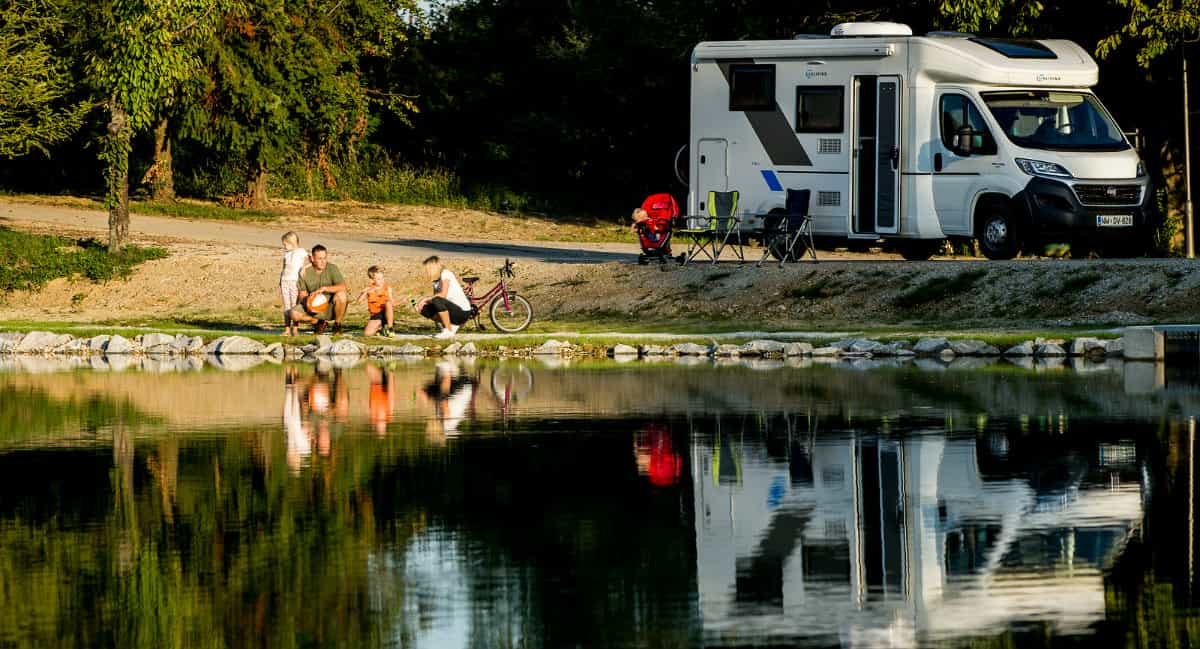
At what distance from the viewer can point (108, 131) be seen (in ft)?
115

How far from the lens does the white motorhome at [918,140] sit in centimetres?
2945

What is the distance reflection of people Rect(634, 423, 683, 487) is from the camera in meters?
13.5

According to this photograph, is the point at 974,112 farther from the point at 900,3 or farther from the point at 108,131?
the point at 108,131

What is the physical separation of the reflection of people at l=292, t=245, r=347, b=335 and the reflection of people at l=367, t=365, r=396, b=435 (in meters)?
3.40

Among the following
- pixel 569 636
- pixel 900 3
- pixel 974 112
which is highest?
pixel 900 3

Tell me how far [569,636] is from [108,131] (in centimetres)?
2807

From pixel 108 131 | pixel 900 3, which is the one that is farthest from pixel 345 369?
pixel 900 3

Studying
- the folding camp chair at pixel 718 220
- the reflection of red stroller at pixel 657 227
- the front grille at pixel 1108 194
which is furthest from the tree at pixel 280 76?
the front grille at pixel 1108 194

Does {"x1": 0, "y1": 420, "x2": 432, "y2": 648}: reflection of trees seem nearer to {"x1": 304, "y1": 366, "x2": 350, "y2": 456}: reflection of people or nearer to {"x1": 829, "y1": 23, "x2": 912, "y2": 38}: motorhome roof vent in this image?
{"x1": 304, "y1": 366, "x2": 350, "y2": 456}: reflection of people

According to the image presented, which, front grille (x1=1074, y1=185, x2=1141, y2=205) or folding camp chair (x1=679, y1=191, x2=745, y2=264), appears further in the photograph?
folding camp chair (x1=679, y1=191, x2=745, y2=264)

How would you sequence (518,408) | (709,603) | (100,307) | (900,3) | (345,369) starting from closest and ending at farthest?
(709,603), (518,408), (345,369), (100,307), (900,3)

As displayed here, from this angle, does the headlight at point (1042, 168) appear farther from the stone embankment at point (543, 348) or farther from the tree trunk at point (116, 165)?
the tree trunk at point (116, 165)

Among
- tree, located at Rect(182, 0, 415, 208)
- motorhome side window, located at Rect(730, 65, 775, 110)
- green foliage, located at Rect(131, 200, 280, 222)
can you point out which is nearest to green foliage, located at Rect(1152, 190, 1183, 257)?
motorhome side window, located at Rect(730, 65, 775, 110)

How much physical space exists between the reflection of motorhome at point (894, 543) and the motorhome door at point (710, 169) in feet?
56.2
